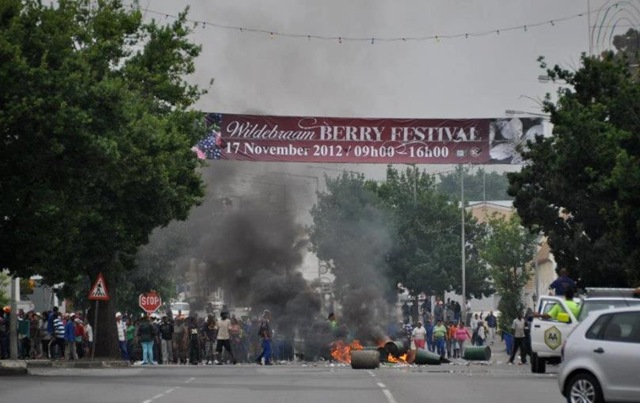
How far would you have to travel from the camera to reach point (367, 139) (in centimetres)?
5369

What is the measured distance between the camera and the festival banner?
175 feet

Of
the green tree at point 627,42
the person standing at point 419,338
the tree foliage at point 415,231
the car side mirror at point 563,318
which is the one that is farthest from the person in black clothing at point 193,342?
the tree foliage at point 415,231

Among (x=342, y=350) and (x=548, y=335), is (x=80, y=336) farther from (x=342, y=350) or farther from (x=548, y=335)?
(x=548, y=335)

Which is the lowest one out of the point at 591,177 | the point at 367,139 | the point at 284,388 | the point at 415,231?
the point at 284,388

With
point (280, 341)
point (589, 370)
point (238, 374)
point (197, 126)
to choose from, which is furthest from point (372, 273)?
point (589, 370)

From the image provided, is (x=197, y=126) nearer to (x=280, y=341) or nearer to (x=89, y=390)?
(x=280, y=341)

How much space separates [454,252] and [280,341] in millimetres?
41273

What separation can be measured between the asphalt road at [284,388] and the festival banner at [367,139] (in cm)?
1662

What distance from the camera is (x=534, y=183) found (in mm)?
54312

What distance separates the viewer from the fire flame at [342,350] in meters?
52.4

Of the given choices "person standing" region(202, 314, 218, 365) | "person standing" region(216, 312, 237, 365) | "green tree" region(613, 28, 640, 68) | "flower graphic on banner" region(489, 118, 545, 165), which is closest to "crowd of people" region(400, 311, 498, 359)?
→ "flower graphic on banner" region(489, 118, 545, 165)

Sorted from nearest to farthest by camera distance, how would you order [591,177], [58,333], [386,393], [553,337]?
[386,393], [553,337], [591,177], [58,333]

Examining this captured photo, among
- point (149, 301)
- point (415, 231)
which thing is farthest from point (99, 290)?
point (415, 231)

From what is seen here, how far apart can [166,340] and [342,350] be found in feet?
20.6
